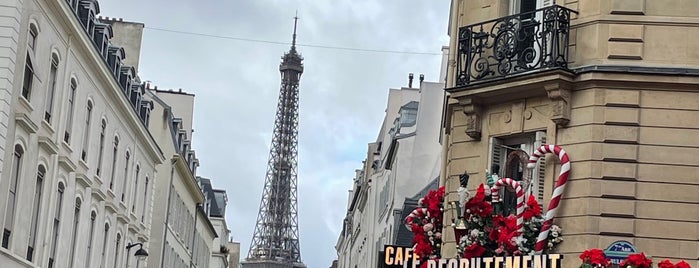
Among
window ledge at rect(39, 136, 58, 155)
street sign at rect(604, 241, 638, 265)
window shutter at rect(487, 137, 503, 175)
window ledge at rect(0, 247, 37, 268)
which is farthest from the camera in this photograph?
window ledge at rect(39, 136, 58, 155)

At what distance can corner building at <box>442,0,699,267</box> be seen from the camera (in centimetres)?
1745

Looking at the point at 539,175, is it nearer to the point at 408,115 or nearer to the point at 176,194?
the point at 408,115

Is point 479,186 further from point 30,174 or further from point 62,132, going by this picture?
point 62,132

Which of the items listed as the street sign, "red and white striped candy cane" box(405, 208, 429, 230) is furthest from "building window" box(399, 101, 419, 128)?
the street sign

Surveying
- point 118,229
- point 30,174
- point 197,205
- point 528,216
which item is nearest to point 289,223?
point 197,205

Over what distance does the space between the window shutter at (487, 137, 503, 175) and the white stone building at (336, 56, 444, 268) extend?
76.9 ft

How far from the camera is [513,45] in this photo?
62.2ft

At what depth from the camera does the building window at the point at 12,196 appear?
2847 centimetres

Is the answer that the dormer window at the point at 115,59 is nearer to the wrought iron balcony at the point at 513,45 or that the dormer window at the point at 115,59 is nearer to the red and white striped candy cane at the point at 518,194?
the wrought iron balcony at the point at 513,45

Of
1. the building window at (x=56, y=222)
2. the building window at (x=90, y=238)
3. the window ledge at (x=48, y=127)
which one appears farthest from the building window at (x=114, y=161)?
the window ledge at (x=48, y=127)

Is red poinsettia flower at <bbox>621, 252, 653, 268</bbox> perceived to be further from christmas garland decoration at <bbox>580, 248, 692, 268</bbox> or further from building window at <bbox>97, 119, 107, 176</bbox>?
building window at <bbox>97, 119, 107, 176</bbox>

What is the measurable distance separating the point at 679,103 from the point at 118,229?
29.3 meters

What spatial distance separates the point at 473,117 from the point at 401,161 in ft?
97.6

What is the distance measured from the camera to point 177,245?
61.8 m
